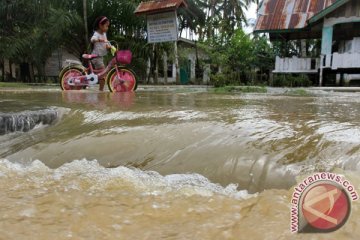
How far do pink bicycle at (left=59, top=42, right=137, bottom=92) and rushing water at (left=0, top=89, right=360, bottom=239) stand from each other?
3.65 meters

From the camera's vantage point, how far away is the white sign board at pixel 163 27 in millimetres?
13406

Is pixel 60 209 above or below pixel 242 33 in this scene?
below

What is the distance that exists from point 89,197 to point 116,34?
15426mm

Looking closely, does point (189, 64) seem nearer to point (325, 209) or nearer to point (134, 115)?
point (134, 115)

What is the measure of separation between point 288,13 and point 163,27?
4.72 m

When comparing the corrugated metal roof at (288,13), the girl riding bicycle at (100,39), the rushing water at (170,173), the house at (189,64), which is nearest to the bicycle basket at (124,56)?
the girl riding bicycle at (100,39)

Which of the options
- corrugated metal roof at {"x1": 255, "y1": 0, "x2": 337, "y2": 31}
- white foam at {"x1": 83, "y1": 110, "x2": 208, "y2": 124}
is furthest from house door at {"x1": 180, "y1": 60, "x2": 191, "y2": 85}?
white foam at {"x1": 83, "y1": 110, "x2": 208, "y2": 124}

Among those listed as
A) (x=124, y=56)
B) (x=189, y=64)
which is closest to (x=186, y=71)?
(x=189, y=64)

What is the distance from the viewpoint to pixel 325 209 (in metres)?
1.66

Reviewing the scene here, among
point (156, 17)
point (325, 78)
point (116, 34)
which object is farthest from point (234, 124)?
point (116, 34)

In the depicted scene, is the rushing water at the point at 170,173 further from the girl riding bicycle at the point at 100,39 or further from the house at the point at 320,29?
the house at the point at 320,29

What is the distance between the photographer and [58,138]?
340 centimetres

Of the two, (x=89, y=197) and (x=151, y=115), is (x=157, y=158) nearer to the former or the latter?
(x=89, y=197)

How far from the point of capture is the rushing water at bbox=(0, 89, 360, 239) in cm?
181
